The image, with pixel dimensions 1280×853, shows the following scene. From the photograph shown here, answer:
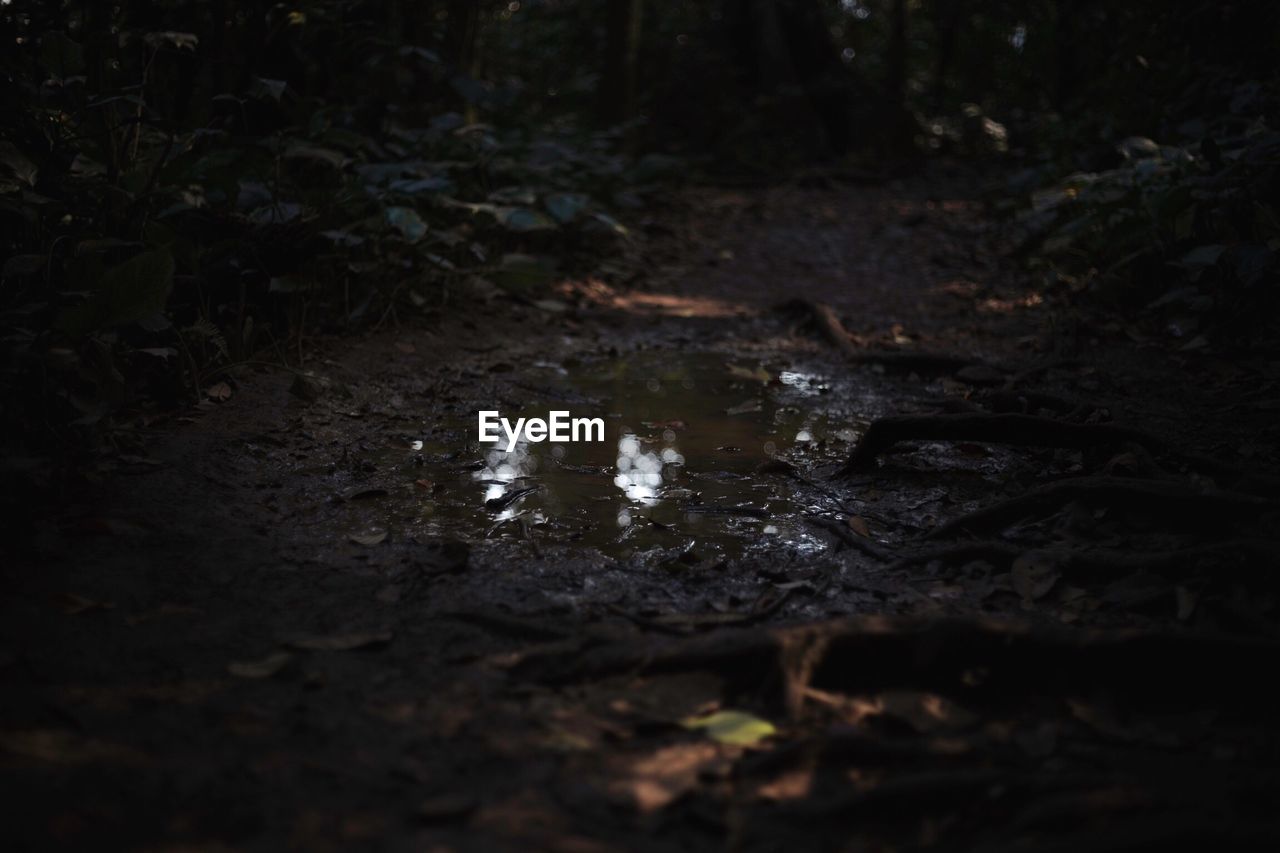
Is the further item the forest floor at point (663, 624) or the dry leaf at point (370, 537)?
the dry leaf at point (370, 537)

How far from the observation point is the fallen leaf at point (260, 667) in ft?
8.17

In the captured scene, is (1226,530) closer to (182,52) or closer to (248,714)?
(248,714)

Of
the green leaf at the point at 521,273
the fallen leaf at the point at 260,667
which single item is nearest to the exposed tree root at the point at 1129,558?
the fallen leaf at the point at 260,667

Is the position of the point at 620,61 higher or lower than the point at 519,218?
higher

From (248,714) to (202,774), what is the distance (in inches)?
9.7

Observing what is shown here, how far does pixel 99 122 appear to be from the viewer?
14.8 feet

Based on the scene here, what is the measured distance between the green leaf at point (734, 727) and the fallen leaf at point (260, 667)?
1.01m

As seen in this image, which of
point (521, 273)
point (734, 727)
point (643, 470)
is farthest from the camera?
point (521, 273)

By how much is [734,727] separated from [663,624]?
52 cm

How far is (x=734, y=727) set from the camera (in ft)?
7.66

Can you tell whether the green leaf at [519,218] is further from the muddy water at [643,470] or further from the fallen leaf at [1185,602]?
the fallen leaf at [1185,602]

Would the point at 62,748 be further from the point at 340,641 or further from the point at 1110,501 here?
the point at 1110,501

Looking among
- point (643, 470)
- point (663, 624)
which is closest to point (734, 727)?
point (663, 624)

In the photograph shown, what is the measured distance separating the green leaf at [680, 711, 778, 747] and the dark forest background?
2092mm
